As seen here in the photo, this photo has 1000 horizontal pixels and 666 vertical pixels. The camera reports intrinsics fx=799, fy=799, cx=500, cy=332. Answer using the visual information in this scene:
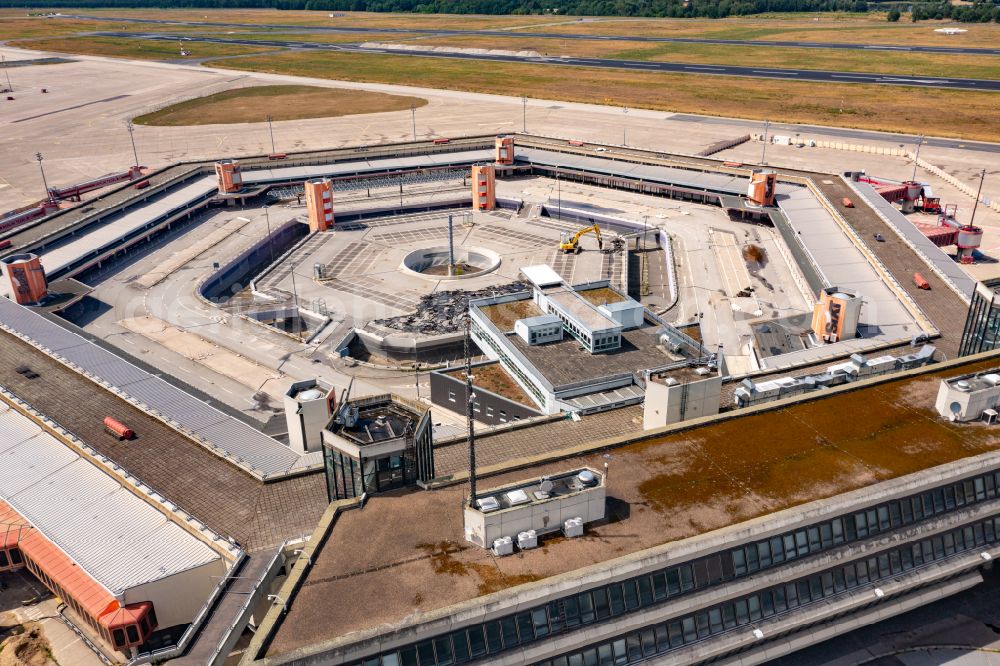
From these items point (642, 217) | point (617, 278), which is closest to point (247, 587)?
point (617, 278)

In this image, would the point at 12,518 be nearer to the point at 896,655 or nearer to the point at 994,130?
the point at 896,655

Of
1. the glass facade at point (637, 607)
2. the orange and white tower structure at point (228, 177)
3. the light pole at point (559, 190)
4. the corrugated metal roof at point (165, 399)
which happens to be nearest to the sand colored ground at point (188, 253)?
the orange and white tower structure at point (228, 177)

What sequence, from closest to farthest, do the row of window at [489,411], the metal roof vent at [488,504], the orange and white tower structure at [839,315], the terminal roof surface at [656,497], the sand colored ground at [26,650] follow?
the terminal roof surface at [656,497] < the metal roof vent at [488,504] < the sand colored ground at [26,650] < the row of window at [489,411] < the orange and white tower structure at [839,315]

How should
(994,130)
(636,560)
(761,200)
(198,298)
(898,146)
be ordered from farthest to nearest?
(994,130), (898,146), (761,200), (198,298), (636,560)

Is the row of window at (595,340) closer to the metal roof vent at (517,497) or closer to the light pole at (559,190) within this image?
the metal roof vent at (517,497)

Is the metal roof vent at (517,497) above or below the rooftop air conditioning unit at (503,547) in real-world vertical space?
above

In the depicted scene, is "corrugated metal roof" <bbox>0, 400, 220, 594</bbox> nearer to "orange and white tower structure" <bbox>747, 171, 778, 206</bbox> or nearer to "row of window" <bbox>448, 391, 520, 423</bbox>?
"row of window" <bbox>448, 391, 520, 423</bbox>

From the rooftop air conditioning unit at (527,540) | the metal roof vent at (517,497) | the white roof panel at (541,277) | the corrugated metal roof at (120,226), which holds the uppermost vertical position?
the metal roof vent at (517,497)
